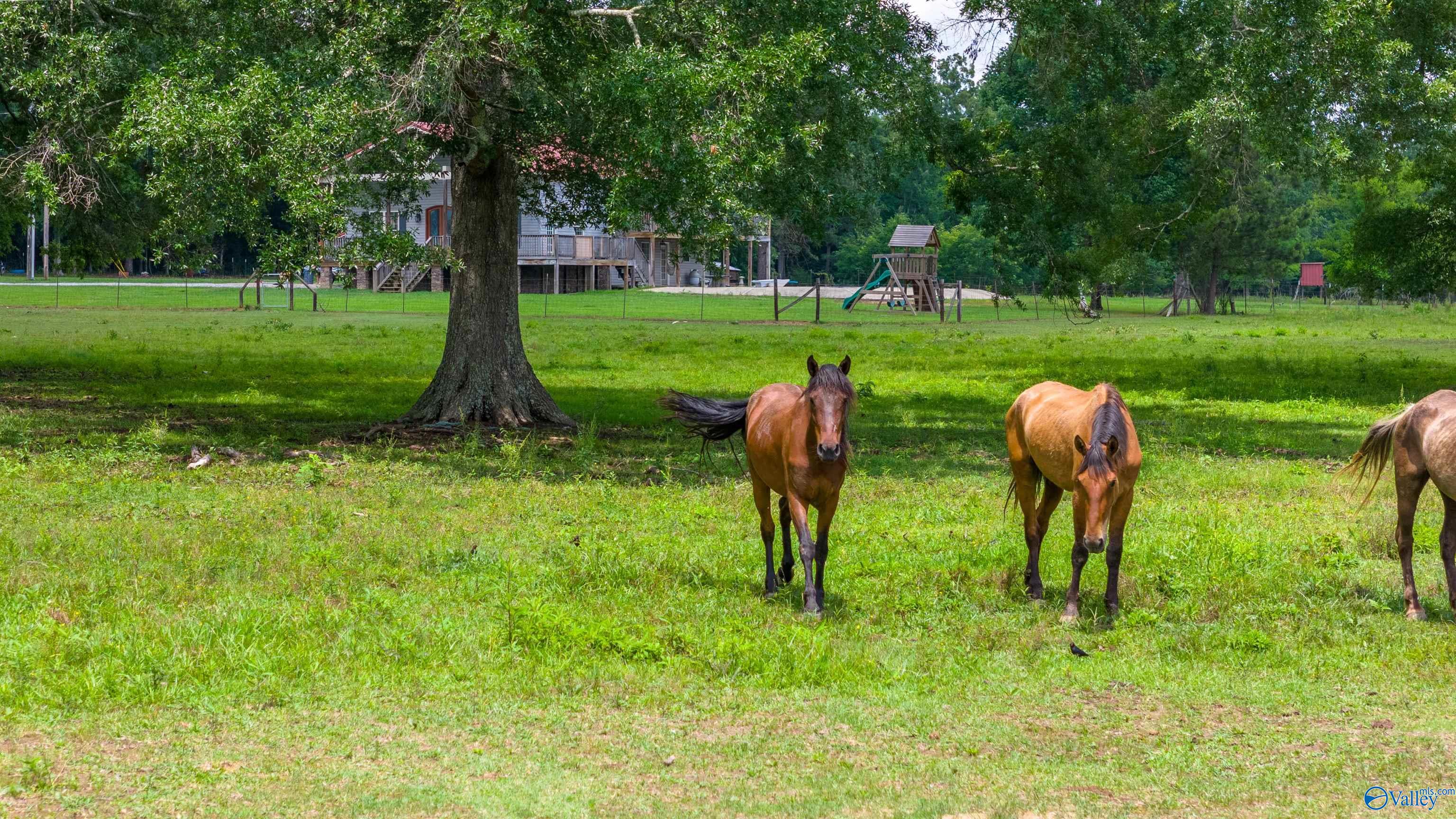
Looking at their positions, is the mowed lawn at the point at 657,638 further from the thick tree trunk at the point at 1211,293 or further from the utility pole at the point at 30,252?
the utility pole at the point at 30,252

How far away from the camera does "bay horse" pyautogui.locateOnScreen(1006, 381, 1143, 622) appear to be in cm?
878

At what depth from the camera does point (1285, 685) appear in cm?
782

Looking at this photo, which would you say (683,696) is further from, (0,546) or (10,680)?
(0,546)

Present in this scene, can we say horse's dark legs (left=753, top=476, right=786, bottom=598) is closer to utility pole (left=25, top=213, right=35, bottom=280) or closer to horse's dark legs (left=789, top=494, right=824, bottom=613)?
horse's dark legs (left=789, top=494, right=824, bottom=613)

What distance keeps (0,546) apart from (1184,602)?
852cm

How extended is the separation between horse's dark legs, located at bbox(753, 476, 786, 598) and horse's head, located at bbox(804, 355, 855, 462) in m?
1.13

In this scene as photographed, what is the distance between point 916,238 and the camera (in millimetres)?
66688

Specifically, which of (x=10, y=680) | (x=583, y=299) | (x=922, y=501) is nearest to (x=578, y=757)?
(x=10, y=680)

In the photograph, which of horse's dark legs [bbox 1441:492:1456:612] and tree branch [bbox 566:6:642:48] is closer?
horse's dark legs [bbox 1441:492:1456:612]

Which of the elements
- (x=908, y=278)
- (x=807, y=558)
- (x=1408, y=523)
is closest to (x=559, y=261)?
(x=908, y=278)

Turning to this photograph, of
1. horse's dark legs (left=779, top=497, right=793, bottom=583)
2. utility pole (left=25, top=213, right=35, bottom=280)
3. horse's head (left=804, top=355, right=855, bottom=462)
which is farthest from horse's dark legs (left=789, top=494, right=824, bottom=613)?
utility pole (left=25, top=213, right=35, bottom=280)

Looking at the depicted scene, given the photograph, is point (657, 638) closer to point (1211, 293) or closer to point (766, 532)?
point (766, 532)

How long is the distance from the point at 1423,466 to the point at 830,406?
406cm

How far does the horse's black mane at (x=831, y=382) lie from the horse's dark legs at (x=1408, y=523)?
379 centimetres
